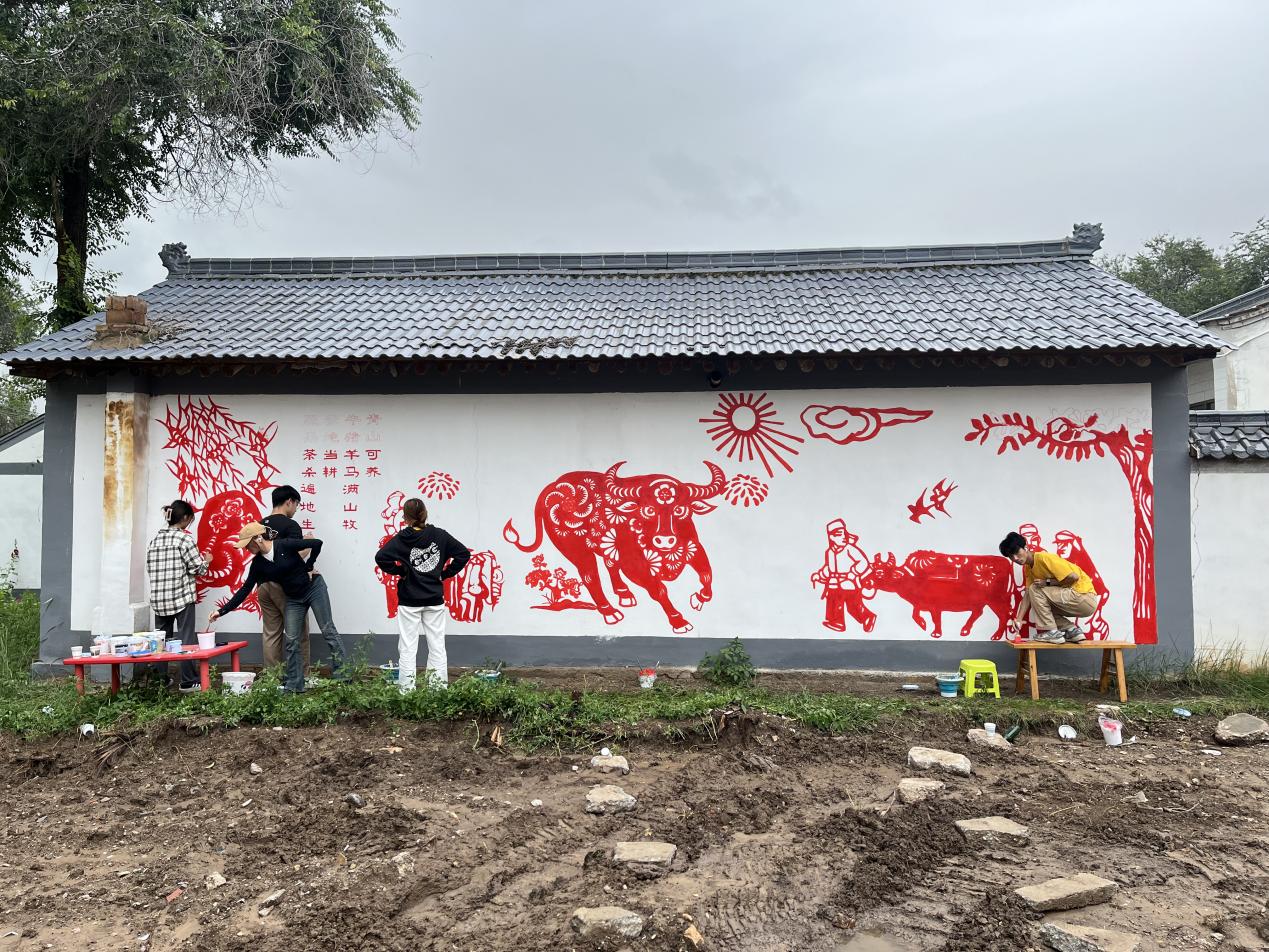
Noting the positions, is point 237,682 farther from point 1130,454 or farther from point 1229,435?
point 1229,435

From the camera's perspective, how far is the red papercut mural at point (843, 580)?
7750mm

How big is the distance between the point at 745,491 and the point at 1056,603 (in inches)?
119

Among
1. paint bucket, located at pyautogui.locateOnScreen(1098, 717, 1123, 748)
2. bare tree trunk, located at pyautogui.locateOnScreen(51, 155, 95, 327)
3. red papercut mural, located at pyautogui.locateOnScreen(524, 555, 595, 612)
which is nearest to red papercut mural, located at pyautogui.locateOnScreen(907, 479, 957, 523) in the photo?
paint bucket, located at pyautogui.locateOnScreen(1098, 717, 1123, 748)

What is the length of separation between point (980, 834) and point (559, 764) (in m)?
2.78

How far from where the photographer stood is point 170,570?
7383 mm

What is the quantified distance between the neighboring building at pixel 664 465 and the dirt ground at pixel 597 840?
73.4 inches

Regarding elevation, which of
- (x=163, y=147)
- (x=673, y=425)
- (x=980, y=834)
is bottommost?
(x=980, y=834)

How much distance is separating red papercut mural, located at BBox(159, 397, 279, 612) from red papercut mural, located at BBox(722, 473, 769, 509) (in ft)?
15.7

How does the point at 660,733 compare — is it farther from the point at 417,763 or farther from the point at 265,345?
the point at 265,345

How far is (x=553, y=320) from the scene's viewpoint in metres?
8.55

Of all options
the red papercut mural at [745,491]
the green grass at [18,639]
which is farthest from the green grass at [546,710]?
the red papercut mural at [745,491]

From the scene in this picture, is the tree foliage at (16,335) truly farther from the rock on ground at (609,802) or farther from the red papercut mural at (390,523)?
the rock on ground at (609,802)

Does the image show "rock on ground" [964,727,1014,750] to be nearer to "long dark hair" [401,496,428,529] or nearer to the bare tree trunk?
"long dark hair" [401,496,428,529]

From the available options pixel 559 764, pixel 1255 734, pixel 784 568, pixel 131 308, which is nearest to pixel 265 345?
pixel 131 308
